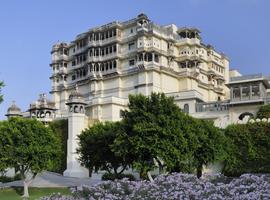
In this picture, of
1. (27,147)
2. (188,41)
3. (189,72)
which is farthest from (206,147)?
(188,41)

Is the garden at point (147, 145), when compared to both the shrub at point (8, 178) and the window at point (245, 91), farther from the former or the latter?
the shrub at point (8, 178)

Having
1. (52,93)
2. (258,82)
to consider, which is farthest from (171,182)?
(52,93)

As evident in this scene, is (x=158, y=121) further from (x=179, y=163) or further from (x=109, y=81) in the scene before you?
(x=109, y=81)

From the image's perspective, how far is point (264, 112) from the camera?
56594 millimetres

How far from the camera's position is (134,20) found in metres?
93.1

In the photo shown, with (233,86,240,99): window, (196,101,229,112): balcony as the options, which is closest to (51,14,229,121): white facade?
(196,101,229,112): balcony

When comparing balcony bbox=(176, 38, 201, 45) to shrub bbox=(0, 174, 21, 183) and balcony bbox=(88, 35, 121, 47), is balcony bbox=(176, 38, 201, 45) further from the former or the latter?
shrub bbox=(0, 174, 21, 183)

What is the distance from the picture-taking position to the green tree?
3894 centimetres

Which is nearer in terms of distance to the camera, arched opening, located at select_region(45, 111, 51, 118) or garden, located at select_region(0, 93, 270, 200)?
garden, located at select_region(0, 93, 270, 200)

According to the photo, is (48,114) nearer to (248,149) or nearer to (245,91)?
(245,91)

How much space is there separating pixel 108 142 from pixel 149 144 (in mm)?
8438

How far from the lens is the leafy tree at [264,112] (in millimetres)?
55950

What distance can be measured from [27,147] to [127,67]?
5137 centimetres

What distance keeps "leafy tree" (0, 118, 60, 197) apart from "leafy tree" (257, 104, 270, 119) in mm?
24693
